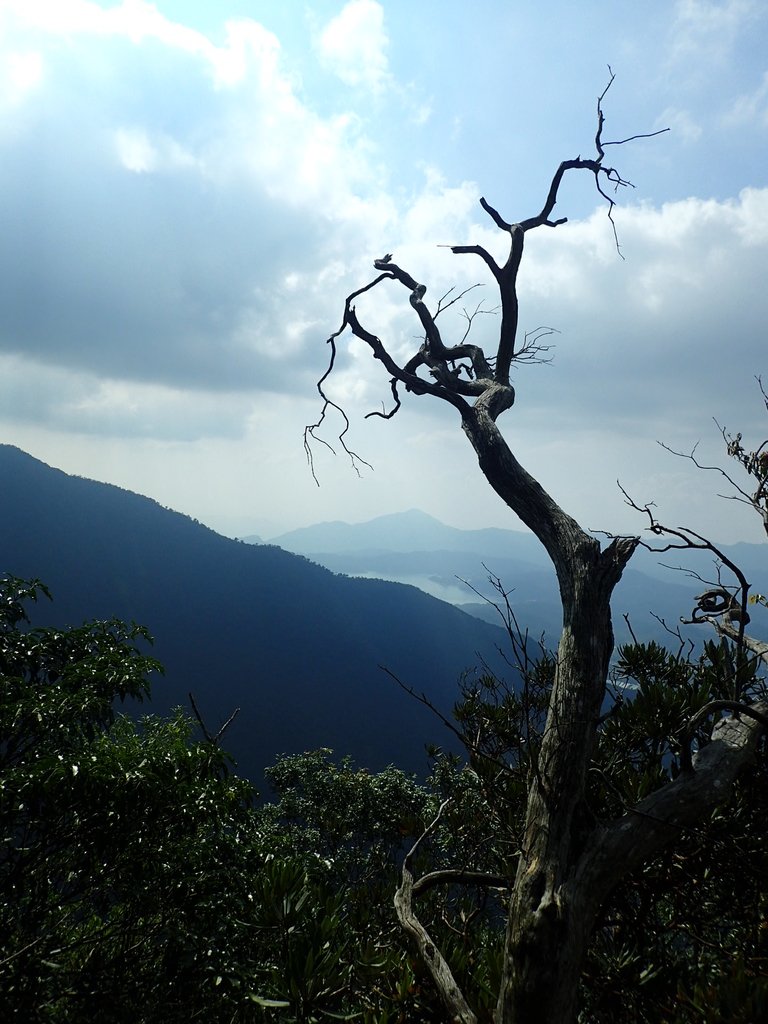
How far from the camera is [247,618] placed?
9531cm

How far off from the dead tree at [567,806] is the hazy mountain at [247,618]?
Result: 2641 inches

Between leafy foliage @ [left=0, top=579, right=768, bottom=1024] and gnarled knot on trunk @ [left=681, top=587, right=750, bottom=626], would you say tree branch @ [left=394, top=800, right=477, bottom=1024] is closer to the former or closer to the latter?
leafy foliage @ [left=0, top=579, right=768, bottom=1024]

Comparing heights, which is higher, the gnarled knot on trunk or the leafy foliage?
the gnarled knot on trunk

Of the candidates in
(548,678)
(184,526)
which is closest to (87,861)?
(548,678)

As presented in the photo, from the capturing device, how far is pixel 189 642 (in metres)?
86.4

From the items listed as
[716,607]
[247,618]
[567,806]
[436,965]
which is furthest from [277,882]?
[247,618]

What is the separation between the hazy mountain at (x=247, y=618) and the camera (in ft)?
248

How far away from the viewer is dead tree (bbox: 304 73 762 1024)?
1.81 metres

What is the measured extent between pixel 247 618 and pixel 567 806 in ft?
319

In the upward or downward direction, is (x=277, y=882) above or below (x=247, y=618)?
above

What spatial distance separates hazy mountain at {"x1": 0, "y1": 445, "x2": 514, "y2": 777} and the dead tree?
6707 centimetres

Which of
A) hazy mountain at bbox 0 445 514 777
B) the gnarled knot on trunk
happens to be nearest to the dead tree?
the gnarled knot on trunk

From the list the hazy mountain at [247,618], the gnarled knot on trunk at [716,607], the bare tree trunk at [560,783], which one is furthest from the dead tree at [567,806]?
the hazy mountain at [247,618]

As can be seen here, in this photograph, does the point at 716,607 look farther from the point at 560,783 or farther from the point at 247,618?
the point at 247,618
